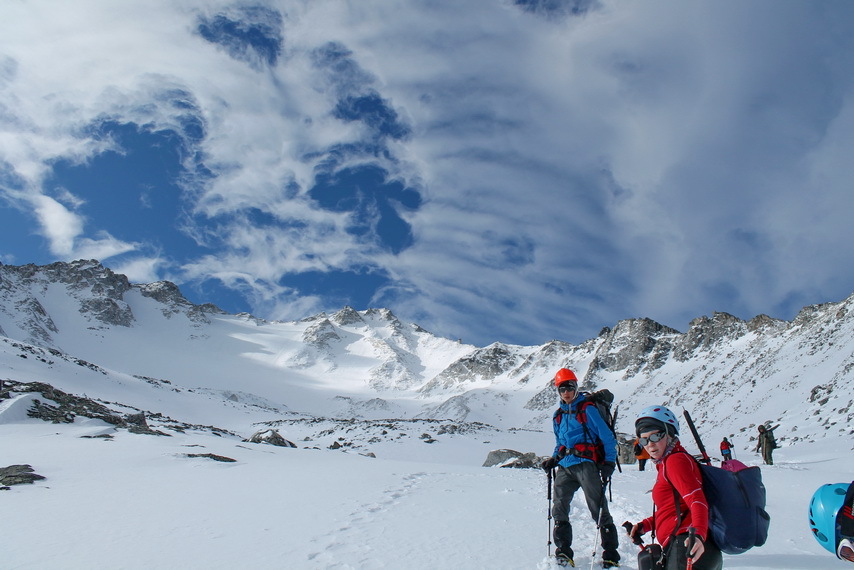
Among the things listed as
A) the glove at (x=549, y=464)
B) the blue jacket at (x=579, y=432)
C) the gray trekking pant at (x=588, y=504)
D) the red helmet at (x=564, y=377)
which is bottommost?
the gray trekking pant at (x=588, y=504)

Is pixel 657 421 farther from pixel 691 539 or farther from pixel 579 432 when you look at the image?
pixel 579 432

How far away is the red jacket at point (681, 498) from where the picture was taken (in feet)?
12.2

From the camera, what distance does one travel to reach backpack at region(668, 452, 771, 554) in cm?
351

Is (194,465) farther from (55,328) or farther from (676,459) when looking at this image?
(55,328)

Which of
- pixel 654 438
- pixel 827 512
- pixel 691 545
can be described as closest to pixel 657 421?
pixel 654 438

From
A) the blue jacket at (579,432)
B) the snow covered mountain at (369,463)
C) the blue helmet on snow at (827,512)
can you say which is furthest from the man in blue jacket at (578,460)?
the blue helmet on snow at (827,512)

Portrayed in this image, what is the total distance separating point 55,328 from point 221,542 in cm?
16549

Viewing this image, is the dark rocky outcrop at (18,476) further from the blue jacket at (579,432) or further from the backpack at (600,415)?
the backpack at (600,415)

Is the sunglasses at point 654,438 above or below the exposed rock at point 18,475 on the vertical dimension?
above

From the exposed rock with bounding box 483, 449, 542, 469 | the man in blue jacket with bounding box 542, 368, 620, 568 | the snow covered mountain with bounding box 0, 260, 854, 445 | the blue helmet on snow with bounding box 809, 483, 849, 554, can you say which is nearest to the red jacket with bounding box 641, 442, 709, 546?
the blue helmet on snow with bounding box 809, 483, 849, 554

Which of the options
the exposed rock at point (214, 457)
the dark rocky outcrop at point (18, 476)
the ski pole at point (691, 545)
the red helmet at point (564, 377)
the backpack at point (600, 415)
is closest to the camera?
the ski pole at point (691, 545)

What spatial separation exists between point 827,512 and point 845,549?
246 mm

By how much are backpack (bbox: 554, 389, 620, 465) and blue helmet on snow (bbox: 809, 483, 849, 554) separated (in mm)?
2385

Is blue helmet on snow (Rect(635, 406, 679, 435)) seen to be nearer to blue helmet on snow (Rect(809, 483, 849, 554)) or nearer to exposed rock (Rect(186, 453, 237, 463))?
blue helmet on snow (Rect(809, 483, 849, 554))
